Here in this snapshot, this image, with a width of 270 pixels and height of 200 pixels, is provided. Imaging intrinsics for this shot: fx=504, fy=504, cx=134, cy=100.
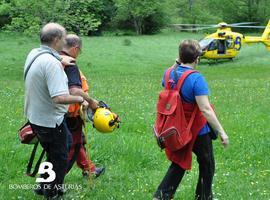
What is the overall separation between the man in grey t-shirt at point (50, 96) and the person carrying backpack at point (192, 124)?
1.09 meters

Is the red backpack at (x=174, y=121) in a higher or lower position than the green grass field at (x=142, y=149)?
higher

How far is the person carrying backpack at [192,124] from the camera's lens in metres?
5.33

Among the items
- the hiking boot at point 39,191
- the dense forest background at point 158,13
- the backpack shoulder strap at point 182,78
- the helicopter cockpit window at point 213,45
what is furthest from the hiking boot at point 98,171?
the helicopter cockpit window at point 213,45

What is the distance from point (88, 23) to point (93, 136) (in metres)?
17.8

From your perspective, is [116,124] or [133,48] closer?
[116,124]

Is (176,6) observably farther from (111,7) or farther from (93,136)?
(93,136)

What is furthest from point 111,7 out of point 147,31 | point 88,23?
point 88,23

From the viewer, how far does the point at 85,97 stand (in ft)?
19.2

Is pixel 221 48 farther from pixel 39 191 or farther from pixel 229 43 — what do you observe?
pixel 39 191

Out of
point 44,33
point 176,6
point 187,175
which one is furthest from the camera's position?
point 176,6

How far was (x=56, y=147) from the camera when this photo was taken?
561 cm

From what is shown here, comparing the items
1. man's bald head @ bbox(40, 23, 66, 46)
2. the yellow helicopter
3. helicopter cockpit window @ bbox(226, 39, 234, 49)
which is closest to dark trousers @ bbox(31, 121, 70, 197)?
man's bald head @ bbox(40, 23, 66, 46)

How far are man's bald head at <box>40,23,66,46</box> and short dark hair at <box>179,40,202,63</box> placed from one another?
1.29 metres

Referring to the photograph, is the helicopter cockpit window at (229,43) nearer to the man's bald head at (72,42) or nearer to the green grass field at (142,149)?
the green grass field at (142,149)
